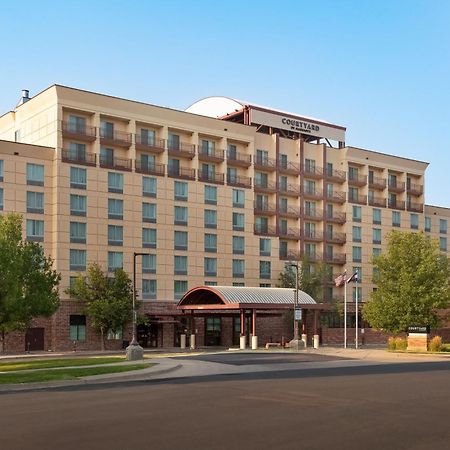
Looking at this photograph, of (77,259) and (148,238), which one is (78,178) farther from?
(148,238)

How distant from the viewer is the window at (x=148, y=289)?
2803 inches

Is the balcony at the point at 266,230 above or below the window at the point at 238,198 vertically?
below

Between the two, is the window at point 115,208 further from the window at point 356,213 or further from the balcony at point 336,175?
the window at point 356,213

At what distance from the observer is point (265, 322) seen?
258 ft

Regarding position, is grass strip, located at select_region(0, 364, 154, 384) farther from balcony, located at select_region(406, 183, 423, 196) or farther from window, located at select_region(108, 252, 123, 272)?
balcony, located at select_region(406, 183, 423, 196)

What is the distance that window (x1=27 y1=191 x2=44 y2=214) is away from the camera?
6562cm

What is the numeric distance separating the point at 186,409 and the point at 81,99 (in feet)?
179

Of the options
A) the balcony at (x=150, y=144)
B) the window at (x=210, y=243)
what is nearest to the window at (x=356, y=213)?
the window at (x=210, y=243)

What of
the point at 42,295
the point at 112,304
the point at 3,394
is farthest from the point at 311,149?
the point at 3,394

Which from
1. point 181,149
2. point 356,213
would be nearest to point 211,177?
point 181,149

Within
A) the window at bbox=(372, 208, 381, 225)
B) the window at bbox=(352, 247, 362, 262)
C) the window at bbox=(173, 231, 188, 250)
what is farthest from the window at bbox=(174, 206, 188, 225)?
the window at bbox=(372, 208, 381, 225)

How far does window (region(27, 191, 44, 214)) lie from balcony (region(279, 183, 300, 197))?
29014 millimetres

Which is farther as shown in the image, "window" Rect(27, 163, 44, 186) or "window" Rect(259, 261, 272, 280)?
"window" Rect(259, 261, 272, 280)

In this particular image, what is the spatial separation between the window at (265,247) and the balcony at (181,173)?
1157cm
